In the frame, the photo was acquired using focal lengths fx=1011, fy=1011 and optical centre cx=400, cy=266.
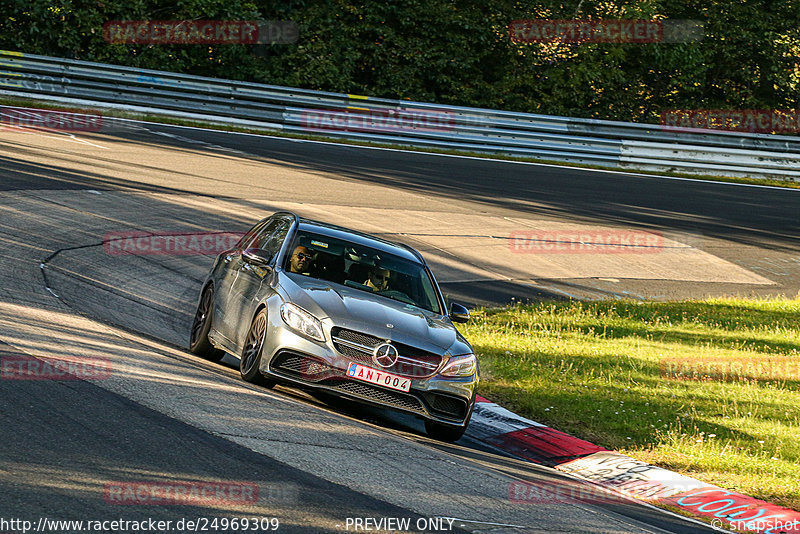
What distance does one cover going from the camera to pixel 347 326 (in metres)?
8.40

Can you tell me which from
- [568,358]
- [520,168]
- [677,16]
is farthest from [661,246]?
[677,16]

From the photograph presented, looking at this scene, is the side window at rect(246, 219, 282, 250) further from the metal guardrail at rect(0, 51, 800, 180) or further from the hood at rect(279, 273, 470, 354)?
the metal guardrail at rect(0, 51, 800, 180)

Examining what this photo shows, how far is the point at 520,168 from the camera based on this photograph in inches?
1119

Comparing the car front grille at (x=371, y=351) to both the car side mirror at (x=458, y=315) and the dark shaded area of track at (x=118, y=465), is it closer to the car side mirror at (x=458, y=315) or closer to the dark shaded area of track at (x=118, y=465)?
the car side mirror at (x=458, y=315)

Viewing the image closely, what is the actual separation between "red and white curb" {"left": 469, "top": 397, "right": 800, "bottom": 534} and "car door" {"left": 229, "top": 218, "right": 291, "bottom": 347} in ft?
7.85

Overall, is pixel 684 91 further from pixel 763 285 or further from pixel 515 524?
pixel 515 524

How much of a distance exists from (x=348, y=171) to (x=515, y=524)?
18.3 m

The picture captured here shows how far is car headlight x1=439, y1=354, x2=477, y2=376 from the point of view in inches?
337

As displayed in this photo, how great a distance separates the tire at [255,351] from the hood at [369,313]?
0.36 meters

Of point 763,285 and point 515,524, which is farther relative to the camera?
point 763,285

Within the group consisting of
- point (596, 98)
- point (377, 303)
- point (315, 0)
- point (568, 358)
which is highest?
point (315, 0)

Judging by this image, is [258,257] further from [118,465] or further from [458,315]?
[118,465]

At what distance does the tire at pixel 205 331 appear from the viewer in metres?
10.3

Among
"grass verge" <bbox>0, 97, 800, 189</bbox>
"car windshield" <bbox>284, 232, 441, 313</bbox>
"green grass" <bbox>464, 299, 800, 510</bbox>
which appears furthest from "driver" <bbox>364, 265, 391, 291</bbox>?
"grass verge" <bbox>0, 97, 800, 189</bbox>
